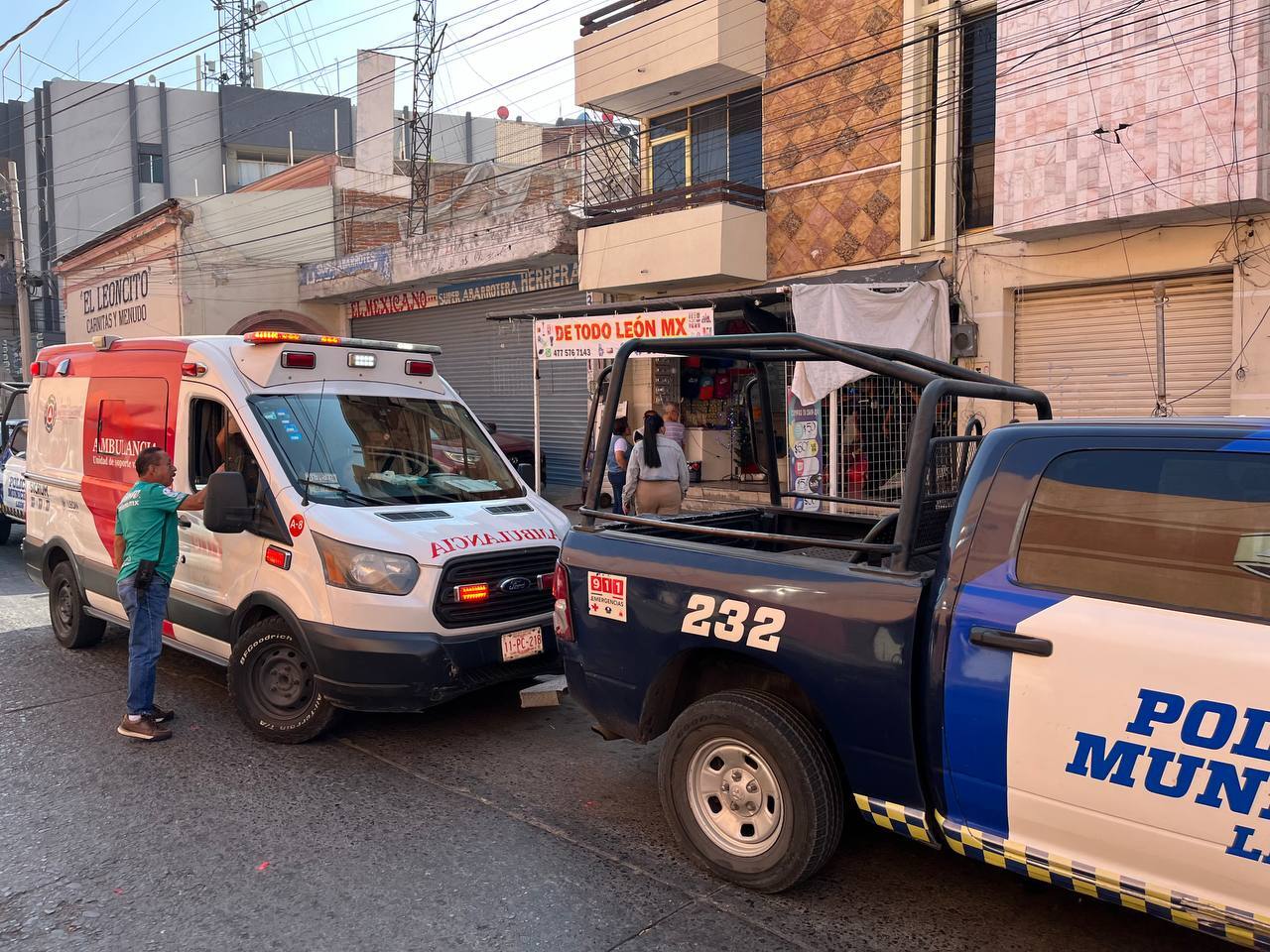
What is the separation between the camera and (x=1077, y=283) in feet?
37.6

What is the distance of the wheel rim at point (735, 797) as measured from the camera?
3744 mm

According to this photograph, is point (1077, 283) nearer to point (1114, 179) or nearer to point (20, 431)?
point (1114, 179)

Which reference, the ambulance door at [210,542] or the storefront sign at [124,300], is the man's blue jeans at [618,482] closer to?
the ambulance door at [210,542]

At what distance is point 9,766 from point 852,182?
11.7m

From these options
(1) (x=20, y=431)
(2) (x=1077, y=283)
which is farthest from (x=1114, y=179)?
(1) (x=20, y=431)

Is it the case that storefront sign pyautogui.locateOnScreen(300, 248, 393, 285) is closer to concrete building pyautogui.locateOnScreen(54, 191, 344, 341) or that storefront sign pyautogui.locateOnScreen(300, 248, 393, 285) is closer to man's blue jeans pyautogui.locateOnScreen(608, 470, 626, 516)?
concrete building pyautogui.locateOnScreen(54, 191, 344, 341)

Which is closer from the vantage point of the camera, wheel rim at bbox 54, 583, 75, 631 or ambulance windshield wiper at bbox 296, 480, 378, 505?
ambulance windshield wiper at bbox 296, 480, 378, 505

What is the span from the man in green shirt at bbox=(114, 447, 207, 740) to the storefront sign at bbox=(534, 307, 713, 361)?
21.4ft

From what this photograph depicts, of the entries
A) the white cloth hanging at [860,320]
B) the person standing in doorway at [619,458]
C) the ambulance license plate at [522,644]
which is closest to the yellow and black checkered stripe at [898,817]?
the ambulance license plate at [522,644]

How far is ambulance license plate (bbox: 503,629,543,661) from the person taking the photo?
5342 mm

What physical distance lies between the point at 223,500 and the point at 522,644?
1.75m

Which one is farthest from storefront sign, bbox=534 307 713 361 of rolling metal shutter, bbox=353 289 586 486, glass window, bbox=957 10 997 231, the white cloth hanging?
rolling metal shutter, bbox=353 289 586 486

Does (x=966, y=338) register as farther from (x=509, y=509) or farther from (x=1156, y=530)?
(x=1156, y=530)

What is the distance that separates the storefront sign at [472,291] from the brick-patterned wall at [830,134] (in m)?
4.88
